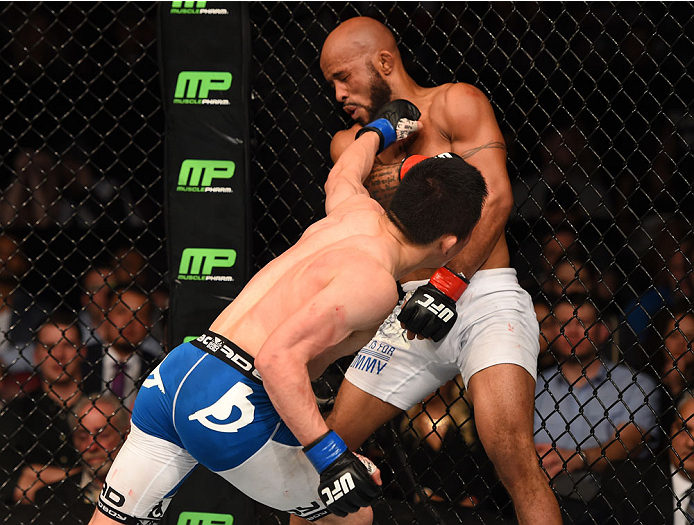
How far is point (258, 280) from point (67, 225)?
1.88m

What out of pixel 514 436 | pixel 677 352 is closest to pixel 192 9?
pixel 514 436

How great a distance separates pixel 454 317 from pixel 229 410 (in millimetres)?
678

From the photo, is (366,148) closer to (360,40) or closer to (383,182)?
(383,182)

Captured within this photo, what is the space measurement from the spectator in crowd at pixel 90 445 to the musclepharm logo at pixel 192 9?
1312 millimetres

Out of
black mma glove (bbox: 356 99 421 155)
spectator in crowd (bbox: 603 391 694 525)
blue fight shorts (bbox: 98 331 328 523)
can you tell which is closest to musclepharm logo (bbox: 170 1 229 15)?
black mma glove (bbox: 356 99 421 155)

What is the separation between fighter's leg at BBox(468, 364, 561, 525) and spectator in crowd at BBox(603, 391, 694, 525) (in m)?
0.62

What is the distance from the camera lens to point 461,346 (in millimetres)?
1872

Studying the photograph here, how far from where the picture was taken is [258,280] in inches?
57.8

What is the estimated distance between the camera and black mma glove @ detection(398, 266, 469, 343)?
178 cm

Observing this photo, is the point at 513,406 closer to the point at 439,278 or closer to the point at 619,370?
the point at 439,278

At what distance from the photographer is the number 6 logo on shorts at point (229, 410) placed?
1.34 metres

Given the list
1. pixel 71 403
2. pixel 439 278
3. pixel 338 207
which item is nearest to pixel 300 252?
pixel 338 207

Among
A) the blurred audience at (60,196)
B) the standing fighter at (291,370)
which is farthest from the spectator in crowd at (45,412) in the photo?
the standing fighter at (291,370)

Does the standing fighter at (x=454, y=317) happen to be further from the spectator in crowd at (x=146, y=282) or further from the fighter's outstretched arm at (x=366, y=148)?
the spectator in crowd at (x=146, y=282)
